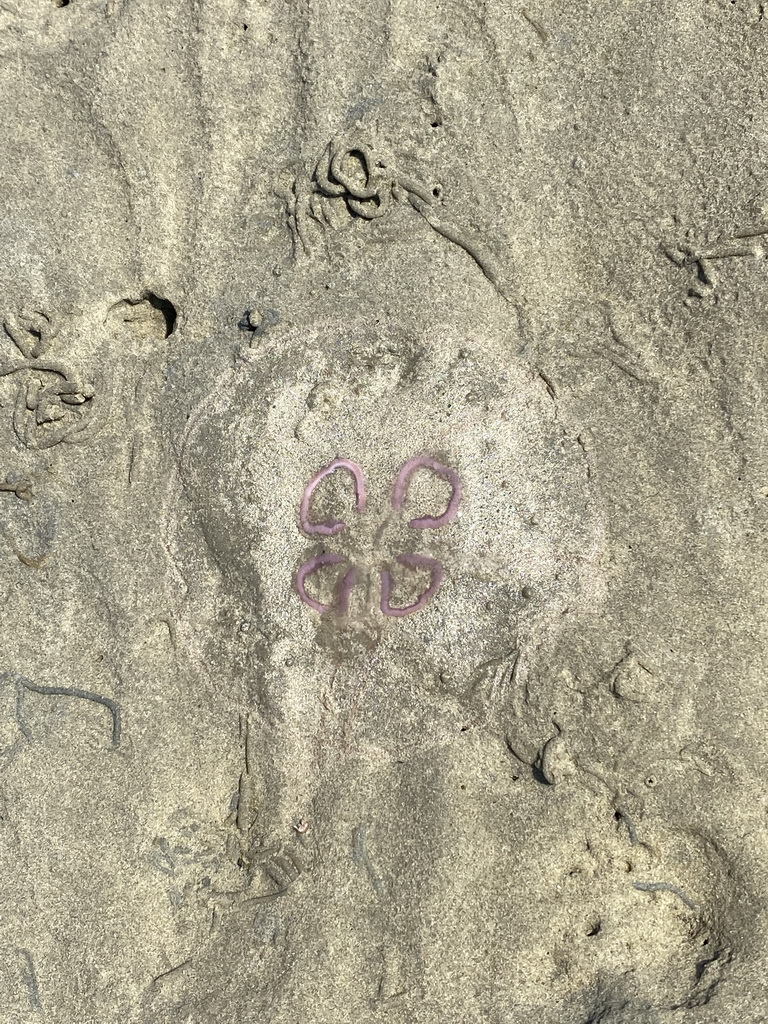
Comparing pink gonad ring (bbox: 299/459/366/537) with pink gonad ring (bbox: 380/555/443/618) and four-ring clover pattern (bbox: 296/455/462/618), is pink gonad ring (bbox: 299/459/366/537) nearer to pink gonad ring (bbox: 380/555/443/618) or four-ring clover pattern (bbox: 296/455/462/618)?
four-ring clover pattern (bbox: 296/455/462/618)

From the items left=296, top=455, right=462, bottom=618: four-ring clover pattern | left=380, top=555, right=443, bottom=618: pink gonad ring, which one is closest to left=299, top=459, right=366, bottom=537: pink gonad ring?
left=296, top=455, right=462, bottom=618: four-ring clover pattern

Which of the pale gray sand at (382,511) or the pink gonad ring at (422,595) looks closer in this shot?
the pale gray sand at (382,511)

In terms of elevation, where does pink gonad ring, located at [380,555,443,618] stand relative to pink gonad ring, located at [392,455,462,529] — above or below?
below

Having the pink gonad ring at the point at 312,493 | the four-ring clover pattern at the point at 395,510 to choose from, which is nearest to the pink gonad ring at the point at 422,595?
the four-ring clover pattern at the point at 395,510

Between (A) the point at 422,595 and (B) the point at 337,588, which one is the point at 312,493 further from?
(A) the point at 422,595

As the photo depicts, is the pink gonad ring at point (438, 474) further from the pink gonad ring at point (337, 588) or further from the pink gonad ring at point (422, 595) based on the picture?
the pink gonad ring at point (337, 588)

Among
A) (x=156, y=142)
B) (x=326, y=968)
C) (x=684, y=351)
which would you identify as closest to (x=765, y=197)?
(x=684, y=351)

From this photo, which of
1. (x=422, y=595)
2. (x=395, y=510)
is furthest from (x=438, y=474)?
(x=422, y=595)
